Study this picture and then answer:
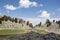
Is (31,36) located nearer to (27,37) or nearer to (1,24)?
(27,37)

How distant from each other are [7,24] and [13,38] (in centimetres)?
13964

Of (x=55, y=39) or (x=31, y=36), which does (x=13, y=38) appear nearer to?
(x=31, y=36)

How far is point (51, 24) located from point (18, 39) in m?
172

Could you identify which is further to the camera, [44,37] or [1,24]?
→ [1,24]

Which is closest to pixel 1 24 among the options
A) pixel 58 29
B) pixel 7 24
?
pixel 7 24

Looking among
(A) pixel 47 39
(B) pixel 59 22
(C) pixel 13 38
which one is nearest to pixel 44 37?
(A) pixel 47 39

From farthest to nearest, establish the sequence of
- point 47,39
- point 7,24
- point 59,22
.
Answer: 1. point 59,22
2. point 7,24
3. point 47,39

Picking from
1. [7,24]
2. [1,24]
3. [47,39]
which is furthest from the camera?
[7,24]

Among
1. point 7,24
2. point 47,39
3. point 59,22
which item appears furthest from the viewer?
point 59,22

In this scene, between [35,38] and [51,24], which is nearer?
[35,38]

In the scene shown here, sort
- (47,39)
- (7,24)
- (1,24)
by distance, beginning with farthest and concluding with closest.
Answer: (7,24) → (1,24) → (47,39)

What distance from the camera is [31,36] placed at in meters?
22.7

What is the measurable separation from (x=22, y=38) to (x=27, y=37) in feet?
2.32

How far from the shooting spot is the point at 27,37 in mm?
22484
